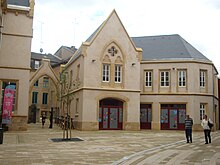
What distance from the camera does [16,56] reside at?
88.1 feet

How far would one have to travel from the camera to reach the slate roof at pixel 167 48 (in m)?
34.6

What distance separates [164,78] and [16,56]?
16.5 m

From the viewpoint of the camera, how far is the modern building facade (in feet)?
86.1

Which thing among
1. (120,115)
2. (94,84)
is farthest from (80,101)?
(120,115)

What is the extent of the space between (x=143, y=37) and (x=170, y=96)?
10355 mm

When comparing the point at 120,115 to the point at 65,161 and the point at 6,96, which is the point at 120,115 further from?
the point at 65,161

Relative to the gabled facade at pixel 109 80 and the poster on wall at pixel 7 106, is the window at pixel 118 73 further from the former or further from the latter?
the poster on wall at pixel 7 106

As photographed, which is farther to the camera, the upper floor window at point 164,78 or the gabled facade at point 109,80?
the upper floor window at point 164,78

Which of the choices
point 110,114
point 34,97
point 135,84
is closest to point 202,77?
point 135,84

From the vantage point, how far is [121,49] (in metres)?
31.9

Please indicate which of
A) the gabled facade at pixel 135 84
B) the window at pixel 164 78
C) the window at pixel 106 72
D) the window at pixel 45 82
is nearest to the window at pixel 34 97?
the window at pixel 45 82

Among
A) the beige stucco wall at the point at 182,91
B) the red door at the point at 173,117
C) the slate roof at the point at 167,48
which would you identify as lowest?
the red door at the point at 173,117

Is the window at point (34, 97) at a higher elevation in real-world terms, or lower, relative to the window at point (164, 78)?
lower

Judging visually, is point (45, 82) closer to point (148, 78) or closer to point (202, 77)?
point (148, 78)
